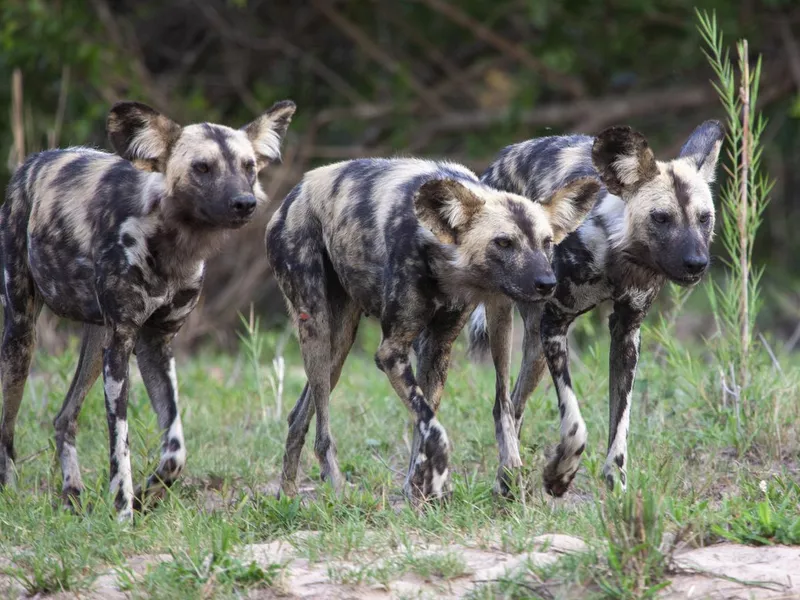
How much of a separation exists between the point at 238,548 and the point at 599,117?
6995 millimetres

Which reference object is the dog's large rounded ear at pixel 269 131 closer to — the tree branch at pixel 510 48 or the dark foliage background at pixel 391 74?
the dark foliage background at pixel 391 74

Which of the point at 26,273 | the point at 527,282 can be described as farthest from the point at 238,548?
the point at 26,273

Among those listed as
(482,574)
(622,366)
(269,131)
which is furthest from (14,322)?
(482,574)

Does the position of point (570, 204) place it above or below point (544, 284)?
above

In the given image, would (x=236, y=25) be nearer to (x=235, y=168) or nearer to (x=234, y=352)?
(x=234, y=352)

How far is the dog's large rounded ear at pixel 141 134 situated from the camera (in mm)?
4551

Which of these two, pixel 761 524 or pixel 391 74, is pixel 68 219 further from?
pixel 391 74

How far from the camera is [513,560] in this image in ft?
11.6

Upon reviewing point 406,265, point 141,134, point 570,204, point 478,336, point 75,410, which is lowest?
point 75,410

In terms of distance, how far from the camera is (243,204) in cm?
444

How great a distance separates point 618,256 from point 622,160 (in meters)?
0.34

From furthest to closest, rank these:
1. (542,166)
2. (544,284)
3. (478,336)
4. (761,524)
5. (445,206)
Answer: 1. (478,336)
2. (542,166)
3. (445,206)
4. (544,284)
5. (761,524)

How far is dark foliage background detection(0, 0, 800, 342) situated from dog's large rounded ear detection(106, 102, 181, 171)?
168 inches

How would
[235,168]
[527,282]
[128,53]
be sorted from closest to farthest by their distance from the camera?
1. [527,282]
2. [235,168]
3. [128,53]
